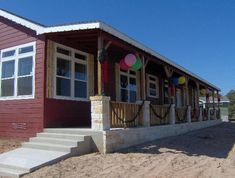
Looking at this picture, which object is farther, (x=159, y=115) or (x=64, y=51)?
(x=159, y=115)

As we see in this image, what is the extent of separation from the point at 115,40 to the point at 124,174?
15.5 ft

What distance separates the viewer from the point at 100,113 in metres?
9.07

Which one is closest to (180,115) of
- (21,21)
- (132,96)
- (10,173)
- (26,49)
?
(132,96)

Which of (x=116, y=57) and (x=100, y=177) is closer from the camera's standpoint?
(x=100, y=177)

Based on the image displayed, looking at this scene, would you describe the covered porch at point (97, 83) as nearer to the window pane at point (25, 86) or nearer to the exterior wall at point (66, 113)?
the exterior wall at point (66, 113)

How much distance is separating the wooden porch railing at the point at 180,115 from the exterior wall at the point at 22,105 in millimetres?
6952

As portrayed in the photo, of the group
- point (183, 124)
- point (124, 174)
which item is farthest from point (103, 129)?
point (183, 124)

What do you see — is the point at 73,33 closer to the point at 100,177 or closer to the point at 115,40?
the point at 115,40

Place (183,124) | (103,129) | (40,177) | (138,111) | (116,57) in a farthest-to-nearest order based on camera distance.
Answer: (183,124) → (116,57) → (138,111) → (103,129) → (40,177)

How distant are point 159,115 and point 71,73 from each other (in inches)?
155

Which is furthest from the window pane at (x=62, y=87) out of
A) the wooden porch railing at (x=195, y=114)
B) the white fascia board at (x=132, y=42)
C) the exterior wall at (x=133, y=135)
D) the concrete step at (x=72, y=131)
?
the wooden porch railing at (x=195, y=114)

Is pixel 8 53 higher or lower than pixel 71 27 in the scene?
lower

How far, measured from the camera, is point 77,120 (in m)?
11.8

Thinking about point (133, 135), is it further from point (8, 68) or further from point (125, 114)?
point (8, 68)
